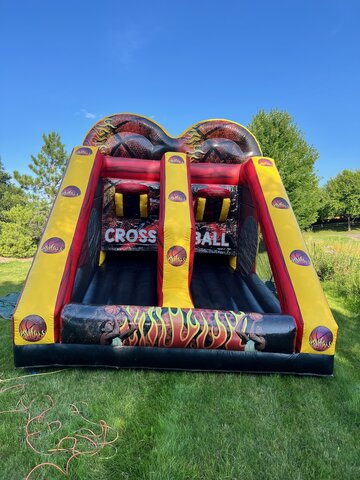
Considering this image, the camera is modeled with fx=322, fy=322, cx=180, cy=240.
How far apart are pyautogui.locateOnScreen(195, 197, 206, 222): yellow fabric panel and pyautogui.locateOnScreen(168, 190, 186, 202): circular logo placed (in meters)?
1.04

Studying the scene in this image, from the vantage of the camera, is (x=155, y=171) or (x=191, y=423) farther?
(x=155, y=171)

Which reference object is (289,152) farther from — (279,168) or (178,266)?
(178,266)

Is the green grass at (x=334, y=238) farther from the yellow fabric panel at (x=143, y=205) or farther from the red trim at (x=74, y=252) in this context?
the red trim at (x=74, y=252)

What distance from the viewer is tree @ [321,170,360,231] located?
93.4 ft

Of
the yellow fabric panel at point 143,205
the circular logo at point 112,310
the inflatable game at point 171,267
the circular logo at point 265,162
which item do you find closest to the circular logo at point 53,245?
the inflatable game at point 171,267

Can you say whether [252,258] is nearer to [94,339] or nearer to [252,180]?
[252,180]

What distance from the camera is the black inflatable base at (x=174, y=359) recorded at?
2.86 meters

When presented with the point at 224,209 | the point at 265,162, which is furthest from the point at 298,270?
the point at 224,209

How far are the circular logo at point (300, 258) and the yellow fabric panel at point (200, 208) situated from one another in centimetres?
195

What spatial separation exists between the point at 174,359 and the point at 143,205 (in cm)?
277

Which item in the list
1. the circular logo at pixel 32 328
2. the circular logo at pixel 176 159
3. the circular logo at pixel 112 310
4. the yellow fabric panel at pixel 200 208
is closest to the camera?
the circular logo at pixel 32 328

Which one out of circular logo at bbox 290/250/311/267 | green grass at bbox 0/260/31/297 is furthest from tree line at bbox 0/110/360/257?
circular logo at bbox 290/250/311/267

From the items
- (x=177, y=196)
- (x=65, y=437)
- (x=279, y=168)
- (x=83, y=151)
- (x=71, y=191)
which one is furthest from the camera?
(x=279, y=168)

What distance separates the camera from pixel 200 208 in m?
5.20
